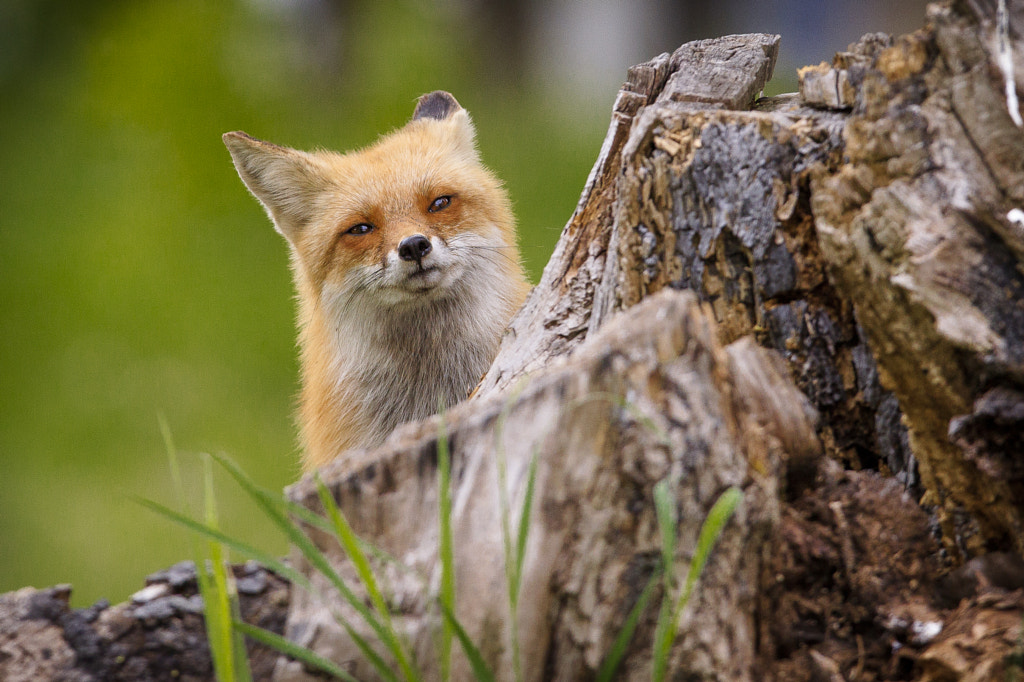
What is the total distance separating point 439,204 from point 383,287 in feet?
1.29

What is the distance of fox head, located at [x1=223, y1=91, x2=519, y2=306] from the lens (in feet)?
9.97

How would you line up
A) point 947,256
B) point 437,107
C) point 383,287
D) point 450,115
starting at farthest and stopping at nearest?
point 437,107 < point 450,115 < point 383,287 < point 947,256

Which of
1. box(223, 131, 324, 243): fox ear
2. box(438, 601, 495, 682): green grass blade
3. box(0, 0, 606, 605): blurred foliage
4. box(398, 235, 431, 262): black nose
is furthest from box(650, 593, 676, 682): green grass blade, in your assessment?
box(0, 0, 606, 605): blurred foliage

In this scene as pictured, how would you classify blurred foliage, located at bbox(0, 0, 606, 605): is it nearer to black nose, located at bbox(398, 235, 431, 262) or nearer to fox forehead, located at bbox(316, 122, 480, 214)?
fox forehead, located at bbox(316, 122, 480, 214)

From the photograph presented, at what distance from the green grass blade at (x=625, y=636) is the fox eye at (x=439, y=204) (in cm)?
217

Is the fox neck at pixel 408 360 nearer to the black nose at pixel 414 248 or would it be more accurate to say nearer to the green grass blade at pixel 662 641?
the black nose at pixel 414 248

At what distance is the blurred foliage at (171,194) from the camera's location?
5.29m

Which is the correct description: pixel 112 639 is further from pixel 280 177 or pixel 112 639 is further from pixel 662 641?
pixel 280 177

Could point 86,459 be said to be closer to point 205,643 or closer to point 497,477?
point 205,643

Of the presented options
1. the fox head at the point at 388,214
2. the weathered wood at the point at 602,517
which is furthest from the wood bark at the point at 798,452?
the fox head at the point at 388,214

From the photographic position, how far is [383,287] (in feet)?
10.0

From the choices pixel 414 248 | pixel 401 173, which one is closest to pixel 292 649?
pixel 414 248

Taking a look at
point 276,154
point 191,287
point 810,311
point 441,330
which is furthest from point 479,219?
→ point 191,287

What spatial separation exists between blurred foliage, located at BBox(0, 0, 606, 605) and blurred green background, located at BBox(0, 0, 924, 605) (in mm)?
13
